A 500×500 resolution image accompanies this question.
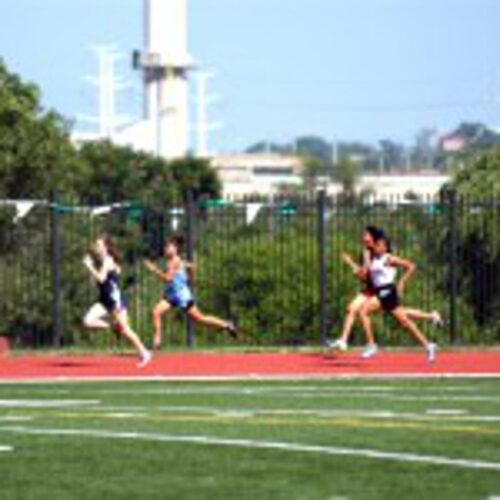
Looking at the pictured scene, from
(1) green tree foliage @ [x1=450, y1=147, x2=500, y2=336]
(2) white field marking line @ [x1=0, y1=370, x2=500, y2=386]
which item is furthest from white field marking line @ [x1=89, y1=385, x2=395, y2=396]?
(1) green tree foliage @ [x1=450, y1=147, x2=500, y2=336]

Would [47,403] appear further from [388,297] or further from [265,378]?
[388,297]

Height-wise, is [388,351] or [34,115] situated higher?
[34,115]

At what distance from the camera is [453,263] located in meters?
33.5

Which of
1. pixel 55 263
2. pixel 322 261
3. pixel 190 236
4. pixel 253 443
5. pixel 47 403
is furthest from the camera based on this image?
pixel 322 261

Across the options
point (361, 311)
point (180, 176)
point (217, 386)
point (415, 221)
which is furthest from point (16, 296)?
point (180, 176)

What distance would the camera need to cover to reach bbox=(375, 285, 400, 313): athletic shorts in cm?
2791

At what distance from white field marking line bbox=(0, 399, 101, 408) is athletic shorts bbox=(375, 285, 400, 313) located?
7.28 m

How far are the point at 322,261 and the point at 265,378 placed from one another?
28.3ft

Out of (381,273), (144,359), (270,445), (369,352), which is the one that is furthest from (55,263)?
(270,445)

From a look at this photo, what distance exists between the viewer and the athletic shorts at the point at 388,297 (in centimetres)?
2791

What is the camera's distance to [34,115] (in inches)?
2269

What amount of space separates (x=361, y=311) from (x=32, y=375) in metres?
4.25

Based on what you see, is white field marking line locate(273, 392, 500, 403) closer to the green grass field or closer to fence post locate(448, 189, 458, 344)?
the green grass field

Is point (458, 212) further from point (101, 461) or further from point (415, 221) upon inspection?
point (101, 461)
